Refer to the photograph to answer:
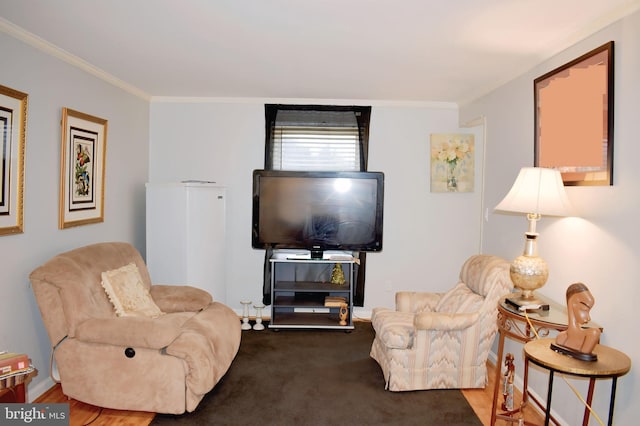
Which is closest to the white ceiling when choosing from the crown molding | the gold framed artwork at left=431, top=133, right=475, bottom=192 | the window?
the crown molding

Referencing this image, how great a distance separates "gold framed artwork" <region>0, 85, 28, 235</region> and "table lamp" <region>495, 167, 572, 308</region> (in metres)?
3.01

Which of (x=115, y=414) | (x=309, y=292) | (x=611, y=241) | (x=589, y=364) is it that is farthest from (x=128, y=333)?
(x=611, y=241)

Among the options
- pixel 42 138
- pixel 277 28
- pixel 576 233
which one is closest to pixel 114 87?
pixel 42 138

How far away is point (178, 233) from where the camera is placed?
423cm

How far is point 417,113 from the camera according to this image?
5.00 meters

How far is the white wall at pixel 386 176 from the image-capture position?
4.99 meters

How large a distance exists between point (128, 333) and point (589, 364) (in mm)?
2478

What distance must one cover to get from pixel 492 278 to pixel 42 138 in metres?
3.25

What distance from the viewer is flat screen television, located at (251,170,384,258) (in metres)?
4.76

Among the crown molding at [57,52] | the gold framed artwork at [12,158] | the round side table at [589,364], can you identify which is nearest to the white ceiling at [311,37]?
the crown molding at [57,52]

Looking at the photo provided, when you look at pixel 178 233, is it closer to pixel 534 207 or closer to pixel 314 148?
pixel 314 148

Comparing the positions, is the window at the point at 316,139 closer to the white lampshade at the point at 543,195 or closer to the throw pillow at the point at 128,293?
the throw pillow at the point at 128,293

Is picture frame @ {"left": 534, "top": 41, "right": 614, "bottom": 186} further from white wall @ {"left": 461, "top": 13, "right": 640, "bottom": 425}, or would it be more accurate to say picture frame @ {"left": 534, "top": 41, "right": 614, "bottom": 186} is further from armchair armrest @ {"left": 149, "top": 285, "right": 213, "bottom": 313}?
armchair armrest @ {"left": 149, "top": 285, "right": 213, "bottom": 313}

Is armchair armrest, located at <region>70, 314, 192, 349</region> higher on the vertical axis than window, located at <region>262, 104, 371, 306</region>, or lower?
lower
